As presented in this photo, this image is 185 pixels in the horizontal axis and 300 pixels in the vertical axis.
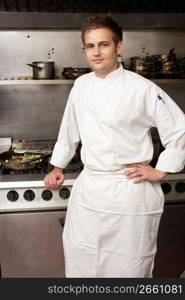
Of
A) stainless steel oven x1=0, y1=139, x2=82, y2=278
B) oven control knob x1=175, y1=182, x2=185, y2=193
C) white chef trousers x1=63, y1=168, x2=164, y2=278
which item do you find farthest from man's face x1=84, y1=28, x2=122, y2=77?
oven control knob x1=175, y1=182, x2=185, y2=193

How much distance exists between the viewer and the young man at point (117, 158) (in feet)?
3.94

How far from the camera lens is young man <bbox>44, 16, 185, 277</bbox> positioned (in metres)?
1.20

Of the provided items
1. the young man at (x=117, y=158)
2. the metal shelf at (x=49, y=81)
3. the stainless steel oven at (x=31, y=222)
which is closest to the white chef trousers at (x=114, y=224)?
the young man at (x=117, y=158)

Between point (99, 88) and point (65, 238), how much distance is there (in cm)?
54

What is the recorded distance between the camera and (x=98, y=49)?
45.8 inches

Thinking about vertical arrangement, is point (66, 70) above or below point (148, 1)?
below

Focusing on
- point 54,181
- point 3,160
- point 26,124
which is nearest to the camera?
point 54,181

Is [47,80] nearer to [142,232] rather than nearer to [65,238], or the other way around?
[65,238]

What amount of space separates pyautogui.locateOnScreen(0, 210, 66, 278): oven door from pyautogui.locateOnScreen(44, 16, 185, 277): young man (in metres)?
0.30

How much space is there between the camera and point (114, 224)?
1.26 m

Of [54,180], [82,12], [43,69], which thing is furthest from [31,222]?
[82,12]

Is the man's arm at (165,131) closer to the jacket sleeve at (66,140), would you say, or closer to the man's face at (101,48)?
the man's face at (101,48)

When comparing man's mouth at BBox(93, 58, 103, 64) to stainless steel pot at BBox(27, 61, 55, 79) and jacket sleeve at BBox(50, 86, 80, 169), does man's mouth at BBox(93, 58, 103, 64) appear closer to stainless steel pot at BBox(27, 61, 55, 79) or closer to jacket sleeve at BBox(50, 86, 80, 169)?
jacket sleeve at BBox(50, 86, 80, 169)

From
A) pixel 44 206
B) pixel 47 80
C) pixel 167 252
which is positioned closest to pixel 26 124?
pixel 47 80
